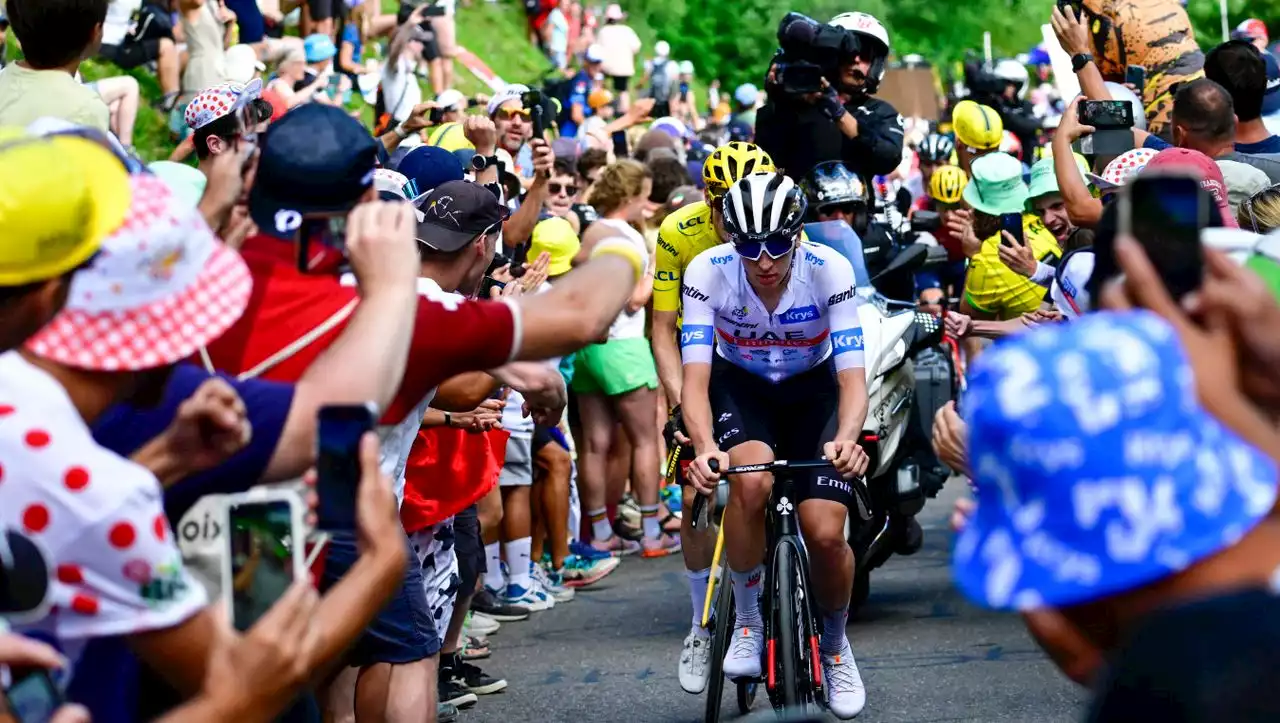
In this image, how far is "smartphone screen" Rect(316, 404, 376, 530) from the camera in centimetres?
295

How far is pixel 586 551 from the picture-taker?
39.8 feet

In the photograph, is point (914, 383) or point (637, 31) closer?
point (914, 383)

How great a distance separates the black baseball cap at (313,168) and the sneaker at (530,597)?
658 centimetres

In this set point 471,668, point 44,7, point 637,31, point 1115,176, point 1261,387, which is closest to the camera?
point 1261,387

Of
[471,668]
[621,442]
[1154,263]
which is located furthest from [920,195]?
[1154,263]

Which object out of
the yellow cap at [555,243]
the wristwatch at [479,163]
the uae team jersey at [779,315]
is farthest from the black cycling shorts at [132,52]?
the uae team jersey at [779,315]

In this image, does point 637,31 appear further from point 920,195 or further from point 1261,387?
point 1261,387

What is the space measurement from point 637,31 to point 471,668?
30774mm

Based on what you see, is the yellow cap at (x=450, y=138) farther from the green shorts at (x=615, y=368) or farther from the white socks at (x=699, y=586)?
the white socks at (x=699, y=586)

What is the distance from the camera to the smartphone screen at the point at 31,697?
269 cm

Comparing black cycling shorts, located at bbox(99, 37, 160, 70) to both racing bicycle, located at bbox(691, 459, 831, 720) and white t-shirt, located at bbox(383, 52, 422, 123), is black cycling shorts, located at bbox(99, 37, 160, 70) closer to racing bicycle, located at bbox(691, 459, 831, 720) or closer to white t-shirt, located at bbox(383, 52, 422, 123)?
white t-shirt, located at bbox(383, 52, 422, 123)

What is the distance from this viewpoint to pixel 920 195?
2005 centimetres

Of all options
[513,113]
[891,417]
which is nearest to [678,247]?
[891,417]

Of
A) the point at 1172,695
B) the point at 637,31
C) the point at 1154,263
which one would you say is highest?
the point at 1154,263
